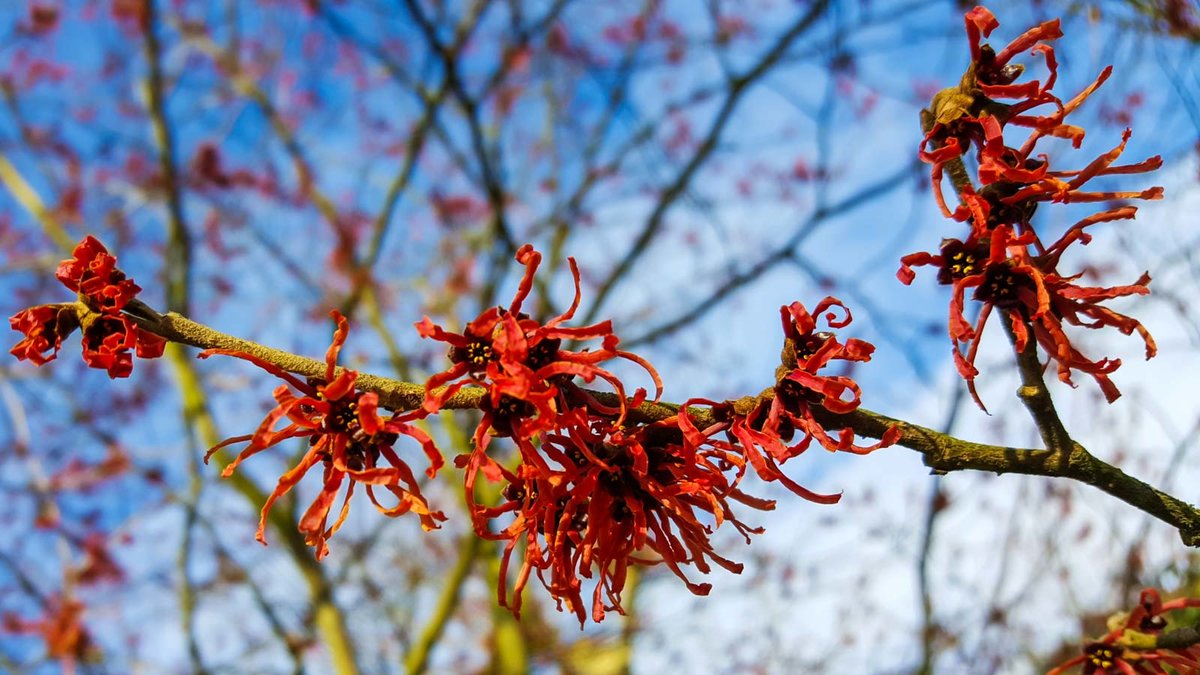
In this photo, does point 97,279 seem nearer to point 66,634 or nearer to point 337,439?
point 337,439

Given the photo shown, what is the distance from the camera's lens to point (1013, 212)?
151 cm

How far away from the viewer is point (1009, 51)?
1.55m

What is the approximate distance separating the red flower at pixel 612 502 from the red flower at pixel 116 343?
0.64m

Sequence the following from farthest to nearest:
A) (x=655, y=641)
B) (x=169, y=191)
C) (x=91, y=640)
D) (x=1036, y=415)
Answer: (x=655, y=641)
(x=91, y=640)
(x=169, y=191)
(x=1036, y=415)

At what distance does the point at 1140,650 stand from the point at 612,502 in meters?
1.12

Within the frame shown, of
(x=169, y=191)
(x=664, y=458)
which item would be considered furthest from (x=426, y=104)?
(x=664, y=458)

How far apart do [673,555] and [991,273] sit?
0.77 meters

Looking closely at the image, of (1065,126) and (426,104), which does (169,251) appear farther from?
(1065,126)

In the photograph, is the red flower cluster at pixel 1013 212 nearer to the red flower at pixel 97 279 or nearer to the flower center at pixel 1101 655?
the flower center at pixel 1101 655

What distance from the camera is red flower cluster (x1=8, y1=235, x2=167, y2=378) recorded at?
1451 millimetres

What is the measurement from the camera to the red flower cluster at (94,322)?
1.45 m

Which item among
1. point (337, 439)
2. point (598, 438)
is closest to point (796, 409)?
point (598, 438)

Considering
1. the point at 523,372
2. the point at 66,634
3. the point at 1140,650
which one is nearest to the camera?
the point at 523,372

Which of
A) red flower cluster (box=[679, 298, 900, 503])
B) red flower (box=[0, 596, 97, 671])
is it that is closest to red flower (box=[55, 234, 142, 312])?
red flower cluster (box=[679, 298, 900, 503])
